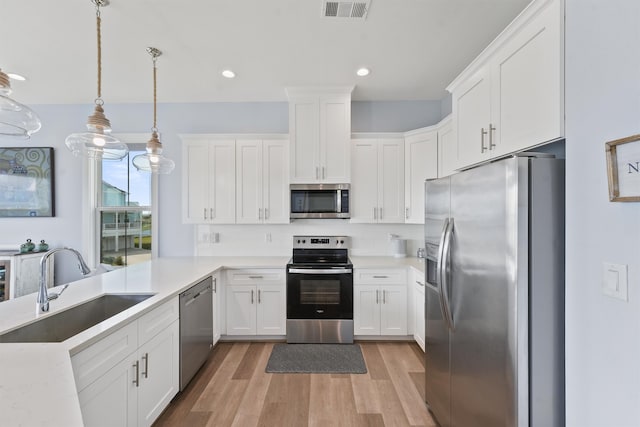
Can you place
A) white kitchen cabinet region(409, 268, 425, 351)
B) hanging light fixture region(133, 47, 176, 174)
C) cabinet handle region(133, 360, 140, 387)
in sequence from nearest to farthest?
cabinet handle region(133, 360, 140, 387) → hanging light fixture region(133, 47, 176, 174) → white kitchen cabinet region(409, 268, 425, 351)

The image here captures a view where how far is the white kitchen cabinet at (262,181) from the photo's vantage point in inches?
131

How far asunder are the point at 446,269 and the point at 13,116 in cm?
235

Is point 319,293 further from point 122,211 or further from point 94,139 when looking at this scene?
point 122,211

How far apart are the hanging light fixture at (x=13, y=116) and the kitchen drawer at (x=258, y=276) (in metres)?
1.99

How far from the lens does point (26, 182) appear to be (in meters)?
3.56

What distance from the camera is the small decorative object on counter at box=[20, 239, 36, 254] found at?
11.0 ft

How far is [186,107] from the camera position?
12.0ft

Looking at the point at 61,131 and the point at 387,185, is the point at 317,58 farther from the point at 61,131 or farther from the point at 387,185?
the point at 61,131

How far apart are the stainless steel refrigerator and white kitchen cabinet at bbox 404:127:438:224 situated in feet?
5.68

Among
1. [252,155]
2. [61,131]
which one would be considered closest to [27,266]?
[61,131]

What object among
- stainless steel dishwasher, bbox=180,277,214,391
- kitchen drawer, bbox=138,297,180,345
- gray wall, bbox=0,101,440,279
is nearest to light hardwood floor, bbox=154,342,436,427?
stainless steel dishwasher, bbox=180,277,214,391

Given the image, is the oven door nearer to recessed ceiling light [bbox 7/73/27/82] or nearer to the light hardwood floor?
the light hardwood floor

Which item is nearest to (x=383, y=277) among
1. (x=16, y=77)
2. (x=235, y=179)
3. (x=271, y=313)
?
(x=271, y=313)

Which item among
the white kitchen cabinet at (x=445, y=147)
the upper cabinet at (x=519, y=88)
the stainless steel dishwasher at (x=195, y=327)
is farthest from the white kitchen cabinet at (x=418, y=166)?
the stainless steel dishwasher at (x=195, y=327)
